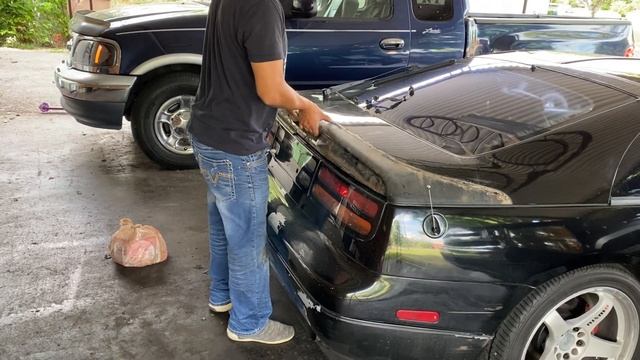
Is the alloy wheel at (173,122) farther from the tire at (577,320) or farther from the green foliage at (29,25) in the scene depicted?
the green foliage at (29,25)

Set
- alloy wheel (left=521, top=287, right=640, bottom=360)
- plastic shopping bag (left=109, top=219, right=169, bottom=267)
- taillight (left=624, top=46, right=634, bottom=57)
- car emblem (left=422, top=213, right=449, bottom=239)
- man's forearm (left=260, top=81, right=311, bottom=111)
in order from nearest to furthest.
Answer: car emblem (left=422, top=213, right=449, bottom=239) → man's forearm (left=260, top=81, right=311, bottom=111) → alloy wheel (left=521, top=287, right=640, bottom=360) → plastic shopping bag (left=109, top=219, right=169, bottom=267) → taillight (left=624, top=46, right=634, bottom=57)

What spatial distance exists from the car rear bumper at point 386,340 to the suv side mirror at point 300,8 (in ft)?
9.06

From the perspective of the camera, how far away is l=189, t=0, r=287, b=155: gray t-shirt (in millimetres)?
2125

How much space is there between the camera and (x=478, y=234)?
82.7 inches

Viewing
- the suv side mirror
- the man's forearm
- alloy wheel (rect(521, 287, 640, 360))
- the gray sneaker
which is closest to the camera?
the man's forearm

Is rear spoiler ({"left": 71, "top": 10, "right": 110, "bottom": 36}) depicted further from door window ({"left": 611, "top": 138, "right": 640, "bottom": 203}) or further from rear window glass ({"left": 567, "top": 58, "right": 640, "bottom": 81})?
door window ({"left": 611, "top": 138, "right": 640, "bottom": 203})

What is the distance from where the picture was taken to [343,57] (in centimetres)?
502

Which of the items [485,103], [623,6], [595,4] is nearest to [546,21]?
[485,103]

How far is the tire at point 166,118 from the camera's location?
4887 millimetres

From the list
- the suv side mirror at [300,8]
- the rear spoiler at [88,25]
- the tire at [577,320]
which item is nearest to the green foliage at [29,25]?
the rear spoiler at [88,25]

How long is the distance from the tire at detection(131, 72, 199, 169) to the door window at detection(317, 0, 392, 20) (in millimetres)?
1310

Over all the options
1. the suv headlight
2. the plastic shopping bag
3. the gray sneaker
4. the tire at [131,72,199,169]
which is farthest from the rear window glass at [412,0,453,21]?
the gray sneaker

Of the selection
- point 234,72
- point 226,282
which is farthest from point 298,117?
point 226,282

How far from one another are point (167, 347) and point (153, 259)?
0.87 m
